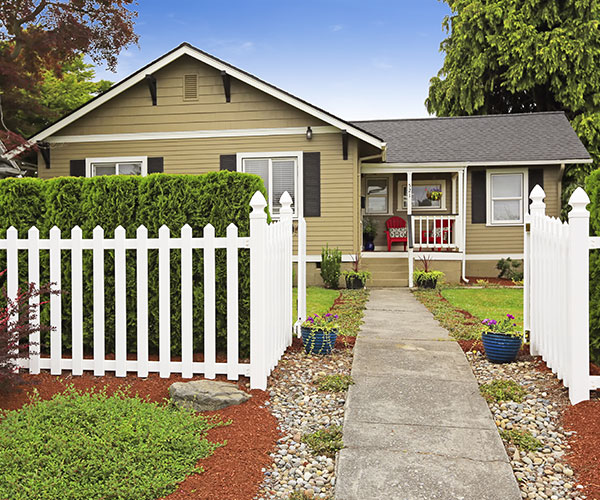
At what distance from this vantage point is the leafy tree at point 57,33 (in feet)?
47.9

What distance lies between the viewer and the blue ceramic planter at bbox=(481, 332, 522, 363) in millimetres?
4758

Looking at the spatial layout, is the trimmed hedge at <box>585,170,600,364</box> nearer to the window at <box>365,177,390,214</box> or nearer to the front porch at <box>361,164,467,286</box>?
the front porch at <box>361,164,467,286</box>

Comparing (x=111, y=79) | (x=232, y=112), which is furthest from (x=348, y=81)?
(x=232, y=112)

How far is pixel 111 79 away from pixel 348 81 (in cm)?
1297

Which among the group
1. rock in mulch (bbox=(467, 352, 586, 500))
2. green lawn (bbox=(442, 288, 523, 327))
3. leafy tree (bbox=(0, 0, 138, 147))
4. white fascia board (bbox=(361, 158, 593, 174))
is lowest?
rock in mulch (bbox=(467, 352, 586, 500))

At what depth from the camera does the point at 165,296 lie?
164 inches

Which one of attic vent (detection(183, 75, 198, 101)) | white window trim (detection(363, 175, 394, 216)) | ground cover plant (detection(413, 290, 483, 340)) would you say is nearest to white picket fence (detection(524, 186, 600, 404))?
ground cover plant (detection(413, 290, 483, 340))

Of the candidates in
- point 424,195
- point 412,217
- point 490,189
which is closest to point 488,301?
point 412,217

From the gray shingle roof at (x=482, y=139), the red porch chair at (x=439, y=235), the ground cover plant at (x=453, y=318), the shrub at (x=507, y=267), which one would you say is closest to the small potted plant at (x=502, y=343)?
the ground cover plant at (x=453, y=318)

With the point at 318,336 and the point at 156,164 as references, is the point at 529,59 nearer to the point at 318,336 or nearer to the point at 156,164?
the point at 156,164

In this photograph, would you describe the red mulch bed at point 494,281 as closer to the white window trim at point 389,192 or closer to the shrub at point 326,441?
the white window trim at point 389,192

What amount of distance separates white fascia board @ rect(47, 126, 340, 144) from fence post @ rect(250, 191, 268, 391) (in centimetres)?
825

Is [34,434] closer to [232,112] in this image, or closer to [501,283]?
[232,112]

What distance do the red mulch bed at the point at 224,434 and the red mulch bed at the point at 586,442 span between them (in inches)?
65.6
